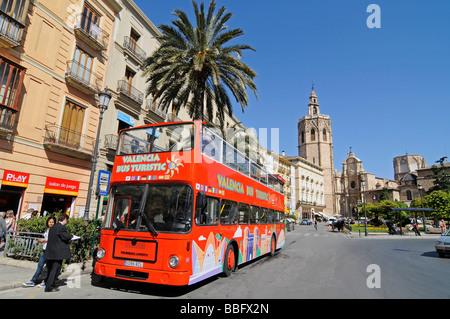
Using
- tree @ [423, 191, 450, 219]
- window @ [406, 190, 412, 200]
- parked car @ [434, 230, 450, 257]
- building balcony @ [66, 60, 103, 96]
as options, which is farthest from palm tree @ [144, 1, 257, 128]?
window @ [406, 190, 412, 200]

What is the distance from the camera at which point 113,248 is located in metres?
6.13

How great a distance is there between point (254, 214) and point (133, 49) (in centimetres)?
1741

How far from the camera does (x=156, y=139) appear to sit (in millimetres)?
7043

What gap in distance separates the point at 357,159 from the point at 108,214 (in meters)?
102

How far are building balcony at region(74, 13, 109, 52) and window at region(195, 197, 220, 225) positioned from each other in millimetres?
14841

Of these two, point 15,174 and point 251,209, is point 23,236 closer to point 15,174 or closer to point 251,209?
point 15,174

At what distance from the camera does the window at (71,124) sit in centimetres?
1511

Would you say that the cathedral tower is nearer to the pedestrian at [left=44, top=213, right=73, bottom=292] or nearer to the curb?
the curb

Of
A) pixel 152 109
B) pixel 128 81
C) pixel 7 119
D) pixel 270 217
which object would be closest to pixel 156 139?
pixel 270 217

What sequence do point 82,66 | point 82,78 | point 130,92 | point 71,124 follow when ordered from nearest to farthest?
1. point 71,124
2. point 82,78
3. point 82,66
4. point 130,92

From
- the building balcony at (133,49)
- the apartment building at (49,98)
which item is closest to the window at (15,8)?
the apartment building at (49,98)

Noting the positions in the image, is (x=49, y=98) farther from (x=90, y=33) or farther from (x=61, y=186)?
(x=90, y=33)

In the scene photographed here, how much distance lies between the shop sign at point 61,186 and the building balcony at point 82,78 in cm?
580
